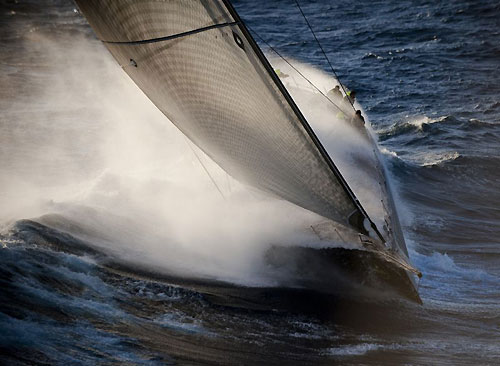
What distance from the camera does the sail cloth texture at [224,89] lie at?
23.9 ft

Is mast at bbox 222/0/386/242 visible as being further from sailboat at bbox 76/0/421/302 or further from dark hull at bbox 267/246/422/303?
dark hull at bbox 267/246/422/303

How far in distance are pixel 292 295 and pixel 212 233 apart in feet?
6.52

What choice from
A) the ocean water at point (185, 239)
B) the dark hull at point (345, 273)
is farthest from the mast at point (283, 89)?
the ocean water at point (185, 239)

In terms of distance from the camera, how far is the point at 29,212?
10477mm

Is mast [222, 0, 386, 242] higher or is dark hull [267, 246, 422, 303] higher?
mast [222, 0, 386, 242]

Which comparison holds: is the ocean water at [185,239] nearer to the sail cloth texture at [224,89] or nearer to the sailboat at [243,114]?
the sailboat at [243,114]

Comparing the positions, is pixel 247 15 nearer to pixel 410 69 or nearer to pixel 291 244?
pixel 410 69

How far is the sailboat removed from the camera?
731 centimetres

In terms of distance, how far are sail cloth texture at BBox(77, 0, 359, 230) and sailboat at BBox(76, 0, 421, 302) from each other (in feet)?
0.04

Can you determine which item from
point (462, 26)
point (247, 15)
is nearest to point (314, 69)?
point (462, 26)

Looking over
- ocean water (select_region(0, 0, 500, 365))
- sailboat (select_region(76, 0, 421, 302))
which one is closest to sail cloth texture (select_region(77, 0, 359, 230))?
sailboat (select_region(76, 0, 421, 302))

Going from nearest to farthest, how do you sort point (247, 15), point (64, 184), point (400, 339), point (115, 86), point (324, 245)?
point (400, 339), point (324, 245), point (64, 184), point (115, 86), point (247, 15)

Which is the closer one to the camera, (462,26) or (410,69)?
(410,69)

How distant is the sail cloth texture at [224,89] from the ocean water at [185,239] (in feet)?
4.74
